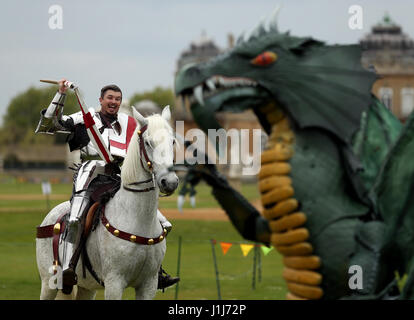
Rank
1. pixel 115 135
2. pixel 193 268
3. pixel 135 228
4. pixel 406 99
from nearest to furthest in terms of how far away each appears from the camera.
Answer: pixel 135 228 < pixel 115 135 < pixel 193 268 < pixel 406 99

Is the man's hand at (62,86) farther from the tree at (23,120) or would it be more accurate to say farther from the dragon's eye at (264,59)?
the tree at (23,120)

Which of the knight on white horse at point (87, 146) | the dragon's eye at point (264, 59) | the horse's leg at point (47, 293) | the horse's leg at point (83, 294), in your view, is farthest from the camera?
the horse's leg at point (83, 294)

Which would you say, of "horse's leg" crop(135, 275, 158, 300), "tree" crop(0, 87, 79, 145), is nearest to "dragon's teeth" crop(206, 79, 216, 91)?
"horse's leg" crop(135, 275, 158, 300)

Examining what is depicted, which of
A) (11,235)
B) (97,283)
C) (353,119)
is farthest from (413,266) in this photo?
(11,235)

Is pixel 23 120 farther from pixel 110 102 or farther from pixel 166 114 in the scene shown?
pixel 166 114

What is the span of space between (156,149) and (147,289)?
115 cm

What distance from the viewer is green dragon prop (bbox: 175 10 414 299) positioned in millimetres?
5523

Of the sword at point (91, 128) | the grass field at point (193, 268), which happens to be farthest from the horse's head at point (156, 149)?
the grass field at point (193, 268)

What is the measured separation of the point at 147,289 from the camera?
5.95m

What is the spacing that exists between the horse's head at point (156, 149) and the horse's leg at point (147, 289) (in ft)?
2.57

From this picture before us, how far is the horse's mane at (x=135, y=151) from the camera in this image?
18.1ft

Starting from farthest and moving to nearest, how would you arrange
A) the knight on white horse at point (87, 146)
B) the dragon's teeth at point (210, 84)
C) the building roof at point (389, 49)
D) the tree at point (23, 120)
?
the tree at point (23, 120) → the building roof at point (389, 49) → the knight on white horse at point (87, 146) → the dragon's teeth at point (210, 84)

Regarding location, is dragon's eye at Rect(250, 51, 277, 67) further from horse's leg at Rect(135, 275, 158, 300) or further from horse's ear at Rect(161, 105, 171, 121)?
horse's leg at Rect(135, 275, 158, 300)

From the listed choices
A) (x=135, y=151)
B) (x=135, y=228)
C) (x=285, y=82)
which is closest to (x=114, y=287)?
(x=135, y=228)
